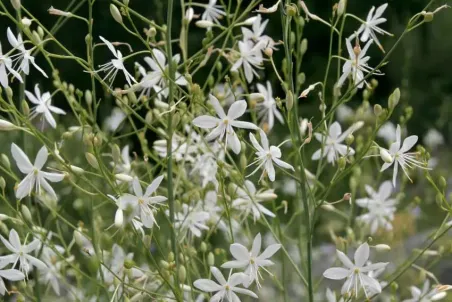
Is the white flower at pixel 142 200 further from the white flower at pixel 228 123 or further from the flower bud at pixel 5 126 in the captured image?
the flower bud at pixel 5 126

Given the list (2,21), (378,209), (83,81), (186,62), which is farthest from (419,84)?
(186,62)

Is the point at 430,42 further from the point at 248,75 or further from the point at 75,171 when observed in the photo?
the point at 75,171

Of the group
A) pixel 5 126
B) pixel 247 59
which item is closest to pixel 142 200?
pixel 5 126

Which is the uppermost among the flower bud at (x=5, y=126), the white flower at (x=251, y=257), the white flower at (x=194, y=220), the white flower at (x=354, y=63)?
the white flower at (x=354, y=63)

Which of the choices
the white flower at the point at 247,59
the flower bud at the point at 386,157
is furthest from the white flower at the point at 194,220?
the flower bud at the point at 386,157

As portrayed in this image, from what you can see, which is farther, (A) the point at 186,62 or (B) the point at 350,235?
(B) the point at 350,235

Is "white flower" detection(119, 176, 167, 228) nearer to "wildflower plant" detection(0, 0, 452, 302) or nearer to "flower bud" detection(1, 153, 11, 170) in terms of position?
"wildflower plant" detection(0, 0, 452, 302)

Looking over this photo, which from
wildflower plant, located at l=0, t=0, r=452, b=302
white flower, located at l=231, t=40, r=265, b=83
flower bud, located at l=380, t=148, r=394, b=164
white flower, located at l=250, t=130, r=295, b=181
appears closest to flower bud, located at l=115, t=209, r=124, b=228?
wildflower plant, located at l=0, t=0, r=452, b=302

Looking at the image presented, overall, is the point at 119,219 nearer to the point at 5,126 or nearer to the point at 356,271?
the point at 5,126
